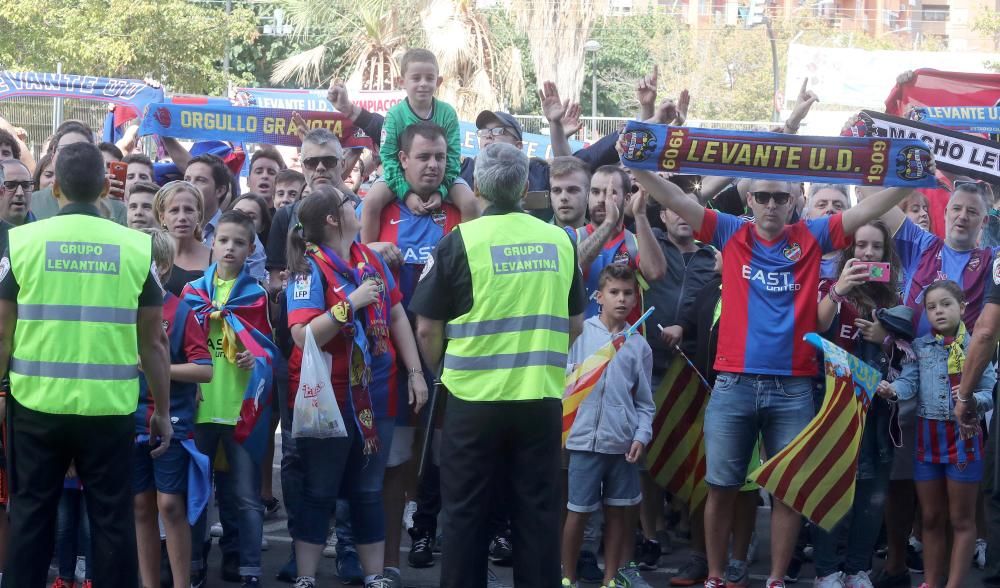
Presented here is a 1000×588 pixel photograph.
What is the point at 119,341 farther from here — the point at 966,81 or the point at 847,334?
the point at 966,81

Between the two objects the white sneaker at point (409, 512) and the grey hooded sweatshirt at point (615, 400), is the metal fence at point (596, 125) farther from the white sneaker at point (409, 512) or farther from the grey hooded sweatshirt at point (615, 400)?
the grey hooded sweatshirt at point (615, 400)

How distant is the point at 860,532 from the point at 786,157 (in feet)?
6.65

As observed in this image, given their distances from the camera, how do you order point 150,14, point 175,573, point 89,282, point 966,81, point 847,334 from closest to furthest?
1. point 89,282
2. point 175,573
3. point 847,334
4. point 966,81
5. point 150,14

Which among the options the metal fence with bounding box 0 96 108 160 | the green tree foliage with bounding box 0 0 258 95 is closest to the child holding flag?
the metal fence with bounding box 0 96 108 160

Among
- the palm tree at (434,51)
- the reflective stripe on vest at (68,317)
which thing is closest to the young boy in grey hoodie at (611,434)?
the reflective stripe on vest at (68,317)

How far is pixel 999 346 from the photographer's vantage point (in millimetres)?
6992

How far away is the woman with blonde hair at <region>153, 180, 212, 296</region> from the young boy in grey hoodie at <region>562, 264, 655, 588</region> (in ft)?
6.84

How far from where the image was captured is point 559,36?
95.2 feet

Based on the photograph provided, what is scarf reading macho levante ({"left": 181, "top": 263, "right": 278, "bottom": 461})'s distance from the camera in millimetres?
6352

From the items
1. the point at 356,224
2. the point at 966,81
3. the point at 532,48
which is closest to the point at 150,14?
the point at 532,48

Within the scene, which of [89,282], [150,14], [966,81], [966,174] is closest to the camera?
[89,282]

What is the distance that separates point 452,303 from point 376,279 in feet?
3.18

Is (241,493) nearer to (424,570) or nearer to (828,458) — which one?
(424,570)

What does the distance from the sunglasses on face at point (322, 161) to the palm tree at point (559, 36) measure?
2161cm
